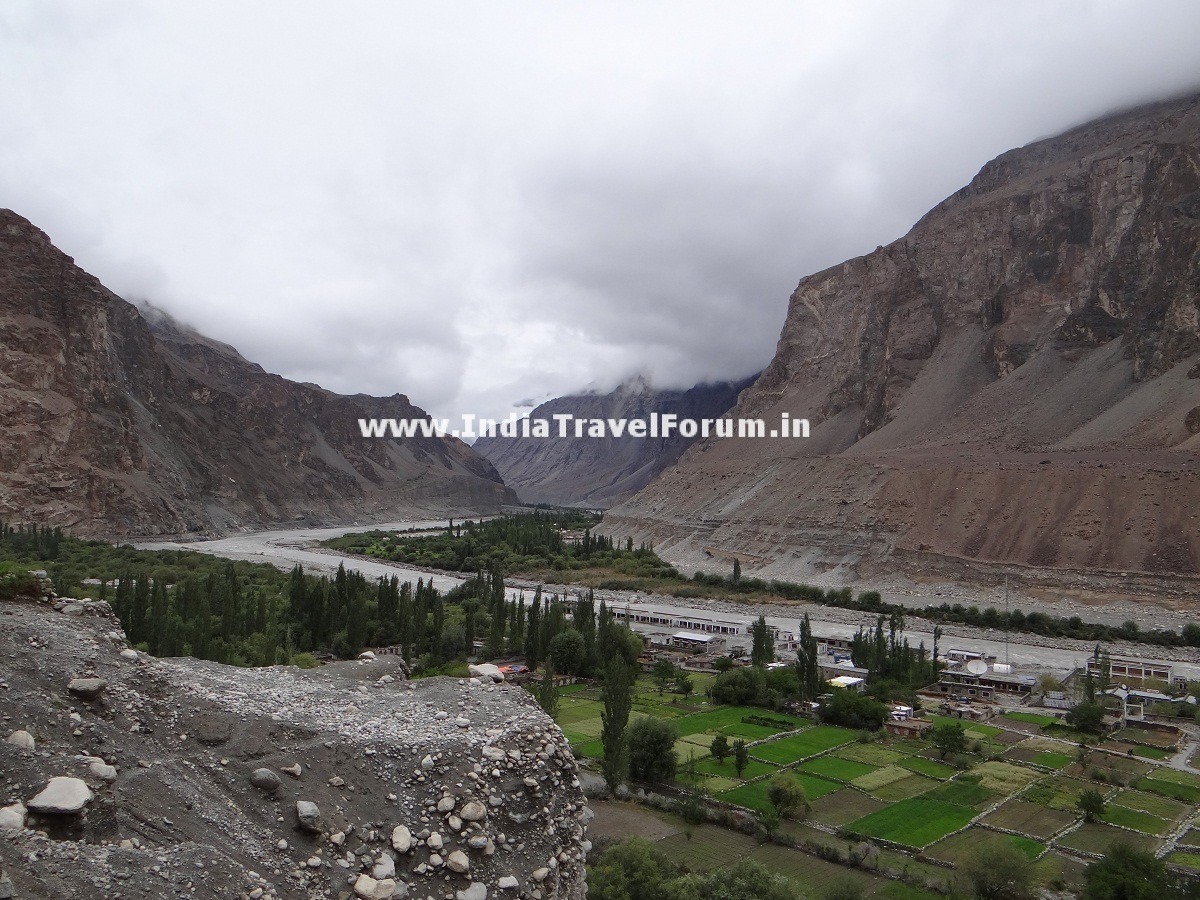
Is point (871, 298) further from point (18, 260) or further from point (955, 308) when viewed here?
point (18, 260)

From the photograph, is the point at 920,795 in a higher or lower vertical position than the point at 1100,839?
lower

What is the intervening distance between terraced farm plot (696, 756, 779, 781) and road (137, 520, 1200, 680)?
2255 centimetres

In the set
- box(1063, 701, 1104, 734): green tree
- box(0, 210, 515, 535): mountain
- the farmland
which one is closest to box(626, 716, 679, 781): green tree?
the farmland

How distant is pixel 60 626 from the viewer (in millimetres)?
8375

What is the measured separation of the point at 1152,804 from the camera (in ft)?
84.1

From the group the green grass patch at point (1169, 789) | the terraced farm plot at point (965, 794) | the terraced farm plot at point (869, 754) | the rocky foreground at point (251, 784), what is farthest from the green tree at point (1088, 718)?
the rocky foreground at point (251, 784)

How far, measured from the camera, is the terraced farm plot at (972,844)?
21859 mm

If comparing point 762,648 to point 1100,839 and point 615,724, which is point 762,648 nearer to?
point 615,724

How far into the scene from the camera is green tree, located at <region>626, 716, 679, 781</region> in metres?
27.5

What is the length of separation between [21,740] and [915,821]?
82.0 feet

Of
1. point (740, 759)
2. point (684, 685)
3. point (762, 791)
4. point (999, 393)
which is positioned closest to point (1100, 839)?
point (762, 791)

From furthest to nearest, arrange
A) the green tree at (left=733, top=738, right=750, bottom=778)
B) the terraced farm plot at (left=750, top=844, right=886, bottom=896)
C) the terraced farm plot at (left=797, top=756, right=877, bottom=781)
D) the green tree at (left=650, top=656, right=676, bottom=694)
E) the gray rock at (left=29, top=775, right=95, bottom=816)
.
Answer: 1. the green tree at (left=650, top=656, right=676, bottom=694)
2. the terraced farm plot at (left=797, top=756, right=877, bottom=781)
3. the green tree at (left=733, top=738, right=750, bottom=778)
4. the terraced farm plot at (left=750, top=844, right=886, bottom=896)
5. the gray rock at (left=29, top=775, right=95, bottom=816)

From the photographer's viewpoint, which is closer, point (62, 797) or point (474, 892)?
point (62, 797)

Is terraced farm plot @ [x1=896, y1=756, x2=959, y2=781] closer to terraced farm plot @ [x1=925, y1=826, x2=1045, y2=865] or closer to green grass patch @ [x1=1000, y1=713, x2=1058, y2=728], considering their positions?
terraced farm plot @ [x1=925, y1=826, x2=1045, y2=865]
